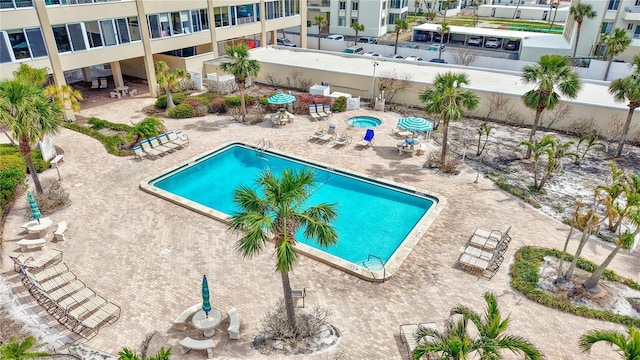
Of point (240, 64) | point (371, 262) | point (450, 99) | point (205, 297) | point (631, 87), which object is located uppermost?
point (240, 64)

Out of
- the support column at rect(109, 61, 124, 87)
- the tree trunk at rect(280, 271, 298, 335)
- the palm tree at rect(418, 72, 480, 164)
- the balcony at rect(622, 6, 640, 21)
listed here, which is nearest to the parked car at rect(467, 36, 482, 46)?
the balcony at rect(622, 6, 640, 21)

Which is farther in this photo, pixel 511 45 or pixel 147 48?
pixel 511 45

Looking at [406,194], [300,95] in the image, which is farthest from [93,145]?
[406,194]

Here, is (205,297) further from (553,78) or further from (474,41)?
(474,41)

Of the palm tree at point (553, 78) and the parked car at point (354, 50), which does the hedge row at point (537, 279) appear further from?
the parked car at point (354, 50)

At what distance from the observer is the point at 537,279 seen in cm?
1498

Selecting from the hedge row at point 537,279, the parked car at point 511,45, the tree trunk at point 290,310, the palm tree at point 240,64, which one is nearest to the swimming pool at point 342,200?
the tree trunk at point 290,310

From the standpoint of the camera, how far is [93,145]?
25.7 m

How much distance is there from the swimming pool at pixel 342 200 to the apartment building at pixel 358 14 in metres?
49.1

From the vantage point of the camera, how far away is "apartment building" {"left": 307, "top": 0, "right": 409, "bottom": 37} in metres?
66.5

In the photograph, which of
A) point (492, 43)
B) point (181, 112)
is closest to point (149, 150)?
point (181, 112)

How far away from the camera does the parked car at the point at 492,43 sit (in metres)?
61.6

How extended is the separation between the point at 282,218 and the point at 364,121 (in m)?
A: 21.1

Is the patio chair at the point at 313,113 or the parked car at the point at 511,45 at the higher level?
the parked car at the point at 511,45
